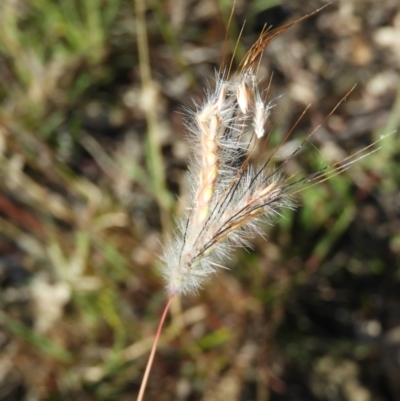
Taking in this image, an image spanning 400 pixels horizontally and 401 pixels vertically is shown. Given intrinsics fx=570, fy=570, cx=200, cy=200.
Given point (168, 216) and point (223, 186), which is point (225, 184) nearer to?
point (223, 186)

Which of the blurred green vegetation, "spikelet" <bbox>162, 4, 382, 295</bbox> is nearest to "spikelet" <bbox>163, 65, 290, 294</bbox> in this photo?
"spikelet" <bbox>162, 4, 382, 295</bbox>

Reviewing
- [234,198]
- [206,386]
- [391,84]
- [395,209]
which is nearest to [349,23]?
[391,84]

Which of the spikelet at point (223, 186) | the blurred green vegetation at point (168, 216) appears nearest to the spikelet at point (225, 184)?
the spikelet at point (223, 186)

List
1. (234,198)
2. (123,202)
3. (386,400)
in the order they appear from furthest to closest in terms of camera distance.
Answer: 1. (123,202)
2. (386,400)
3. (234,198)

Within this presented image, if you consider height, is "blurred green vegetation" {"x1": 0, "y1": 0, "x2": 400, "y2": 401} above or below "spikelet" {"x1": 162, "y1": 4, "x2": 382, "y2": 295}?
above

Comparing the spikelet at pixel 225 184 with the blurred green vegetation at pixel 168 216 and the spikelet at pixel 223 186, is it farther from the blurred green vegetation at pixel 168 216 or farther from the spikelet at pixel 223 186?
the blurred green vegetation at pixel 168 216

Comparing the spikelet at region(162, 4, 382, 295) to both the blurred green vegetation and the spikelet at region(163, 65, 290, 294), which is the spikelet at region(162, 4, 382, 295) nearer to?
the spikelet at region(163, 65, 290, 294)

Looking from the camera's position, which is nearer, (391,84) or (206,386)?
(206,386)

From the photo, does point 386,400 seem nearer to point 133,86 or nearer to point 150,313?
point 150,313

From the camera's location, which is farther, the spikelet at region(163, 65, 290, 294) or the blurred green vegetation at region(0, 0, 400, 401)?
the blurred green vegetation at region(0, 0, 400, 401)

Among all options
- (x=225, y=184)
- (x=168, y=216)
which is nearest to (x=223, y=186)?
(x=225, y=184)
